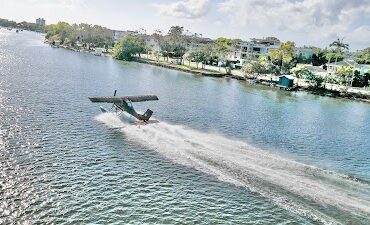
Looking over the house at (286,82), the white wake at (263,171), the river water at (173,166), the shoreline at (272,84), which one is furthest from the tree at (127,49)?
the white wake at (263,171)

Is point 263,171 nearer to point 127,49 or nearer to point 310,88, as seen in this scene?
point 310,88

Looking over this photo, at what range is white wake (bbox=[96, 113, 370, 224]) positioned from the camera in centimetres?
3456

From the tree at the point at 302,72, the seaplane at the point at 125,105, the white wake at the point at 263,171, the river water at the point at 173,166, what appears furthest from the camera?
the tree at the point at 302,72

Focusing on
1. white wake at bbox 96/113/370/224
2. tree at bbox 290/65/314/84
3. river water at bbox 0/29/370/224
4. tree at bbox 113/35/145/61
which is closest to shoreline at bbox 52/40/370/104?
tree at bbox 290/65/314/84

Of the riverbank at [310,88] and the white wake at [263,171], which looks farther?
the riverbank at [310,88]

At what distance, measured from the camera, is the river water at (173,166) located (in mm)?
31375

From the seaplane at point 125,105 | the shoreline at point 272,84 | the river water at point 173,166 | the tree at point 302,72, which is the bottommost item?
the river water at point 173,166

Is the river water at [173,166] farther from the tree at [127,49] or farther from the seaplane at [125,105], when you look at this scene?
the tree at [127,49]

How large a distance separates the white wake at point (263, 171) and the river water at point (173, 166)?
124 mm

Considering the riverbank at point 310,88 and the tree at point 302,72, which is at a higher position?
the tree at point 302,72

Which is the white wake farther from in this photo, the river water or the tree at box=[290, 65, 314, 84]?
the tree at box=[290, 65, 314, 84]

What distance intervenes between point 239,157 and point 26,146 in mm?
24372

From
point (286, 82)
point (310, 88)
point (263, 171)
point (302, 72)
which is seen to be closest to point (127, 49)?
point (302, 72)

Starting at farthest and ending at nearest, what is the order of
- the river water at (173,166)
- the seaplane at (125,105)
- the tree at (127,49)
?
the tree at (127,49)
the seaplane at (125,105)
the river water at (173,166)
